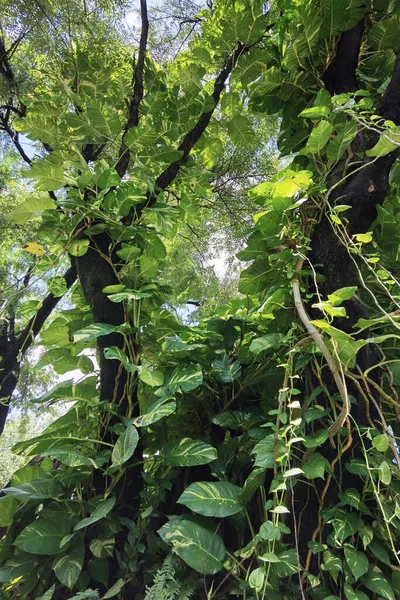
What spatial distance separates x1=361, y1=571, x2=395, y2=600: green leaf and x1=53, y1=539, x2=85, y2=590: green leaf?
51cm

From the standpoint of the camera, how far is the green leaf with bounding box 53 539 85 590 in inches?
26.9

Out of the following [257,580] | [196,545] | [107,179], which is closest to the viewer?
[257,580]

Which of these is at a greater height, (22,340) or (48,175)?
(22,340)

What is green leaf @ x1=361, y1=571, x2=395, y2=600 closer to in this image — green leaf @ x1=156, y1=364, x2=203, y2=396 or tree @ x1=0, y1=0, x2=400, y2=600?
tree @ x1=0, y1=0, x2=400, y2=600

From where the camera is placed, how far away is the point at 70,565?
704 mm

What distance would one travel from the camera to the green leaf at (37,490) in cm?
72

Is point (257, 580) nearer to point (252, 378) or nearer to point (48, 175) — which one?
point (252, 378)

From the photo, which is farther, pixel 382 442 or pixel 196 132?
pixel 196 132

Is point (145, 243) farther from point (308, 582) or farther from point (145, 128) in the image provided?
point (308, 582)

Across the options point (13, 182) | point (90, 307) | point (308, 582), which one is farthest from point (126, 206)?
point (13, 182)

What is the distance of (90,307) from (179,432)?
440 mm

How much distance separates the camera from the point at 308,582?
0.63 m

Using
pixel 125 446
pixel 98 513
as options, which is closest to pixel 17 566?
pixel 98 513

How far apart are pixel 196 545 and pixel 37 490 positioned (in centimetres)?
37
